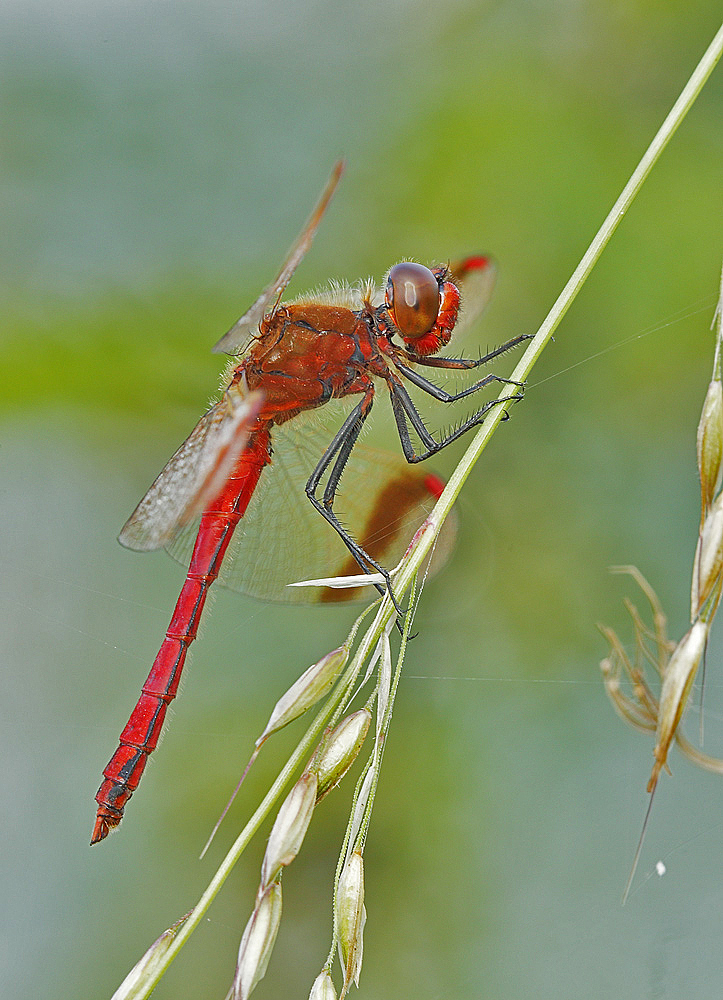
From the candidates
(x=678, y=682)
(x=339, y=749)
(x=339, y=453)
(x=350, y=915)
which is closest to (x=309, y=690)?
(x=339, y=749)

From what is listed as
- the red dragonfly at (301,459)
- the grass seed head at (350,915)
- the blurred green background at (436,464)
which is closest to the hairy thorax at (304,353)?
the red dragonfly at (301,459)

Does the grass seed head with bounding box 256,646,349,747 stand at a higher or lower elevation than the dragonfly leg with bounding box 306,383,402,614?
lower

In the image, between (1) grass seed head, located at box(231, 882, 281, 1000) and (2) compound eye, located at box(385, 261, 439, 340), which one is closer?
(1) grass seed head, located at box(231, 882, 281, 1000)

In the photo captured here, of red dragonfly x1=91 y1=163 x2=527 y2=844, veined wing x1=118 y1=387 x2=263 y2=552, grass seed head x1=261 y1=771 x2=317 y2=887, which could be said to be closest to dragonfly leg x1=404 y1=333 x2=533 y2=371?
red dragonfly x1=91 y1=163 x2=527 y2=844

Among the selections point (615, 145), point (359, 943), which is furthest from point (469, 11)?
point (359, 943)

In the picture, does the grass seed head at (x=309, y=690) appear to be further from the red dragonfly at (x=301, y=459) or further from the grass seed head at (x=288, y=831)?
the red dragonfly at (x=301, y=459)

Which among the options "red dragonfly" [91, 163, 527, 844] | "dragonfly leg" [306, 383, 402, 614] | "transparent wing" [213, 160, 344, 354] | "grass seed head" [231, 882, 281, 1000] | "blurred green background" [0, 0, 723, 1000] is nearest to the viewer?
"grass seed head" [231, 882, 281, 1000]

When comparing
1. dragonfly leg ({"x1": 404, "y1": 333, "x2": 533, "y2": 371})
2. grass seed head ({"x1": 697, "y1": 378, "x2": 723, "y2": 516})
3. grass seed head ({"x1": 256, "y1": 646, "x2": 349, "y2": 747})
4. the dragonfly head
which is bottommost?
grass seed head ({"x1": 256, "y1": 646, "x2": 349, "y2": 747})

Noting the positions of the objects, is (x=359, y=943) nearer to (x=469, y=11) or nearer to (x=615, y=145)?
(x=615, y=145)

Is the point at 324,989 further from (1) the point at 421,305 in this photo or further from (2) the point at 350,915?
(1) the point at 421,305

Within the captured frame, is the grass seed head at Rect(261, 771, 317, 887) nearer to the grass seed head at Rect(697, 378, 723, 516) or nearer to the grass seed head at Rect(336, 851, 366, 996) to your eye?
the grass seed head at Rect(336, 851, 366, 996)
